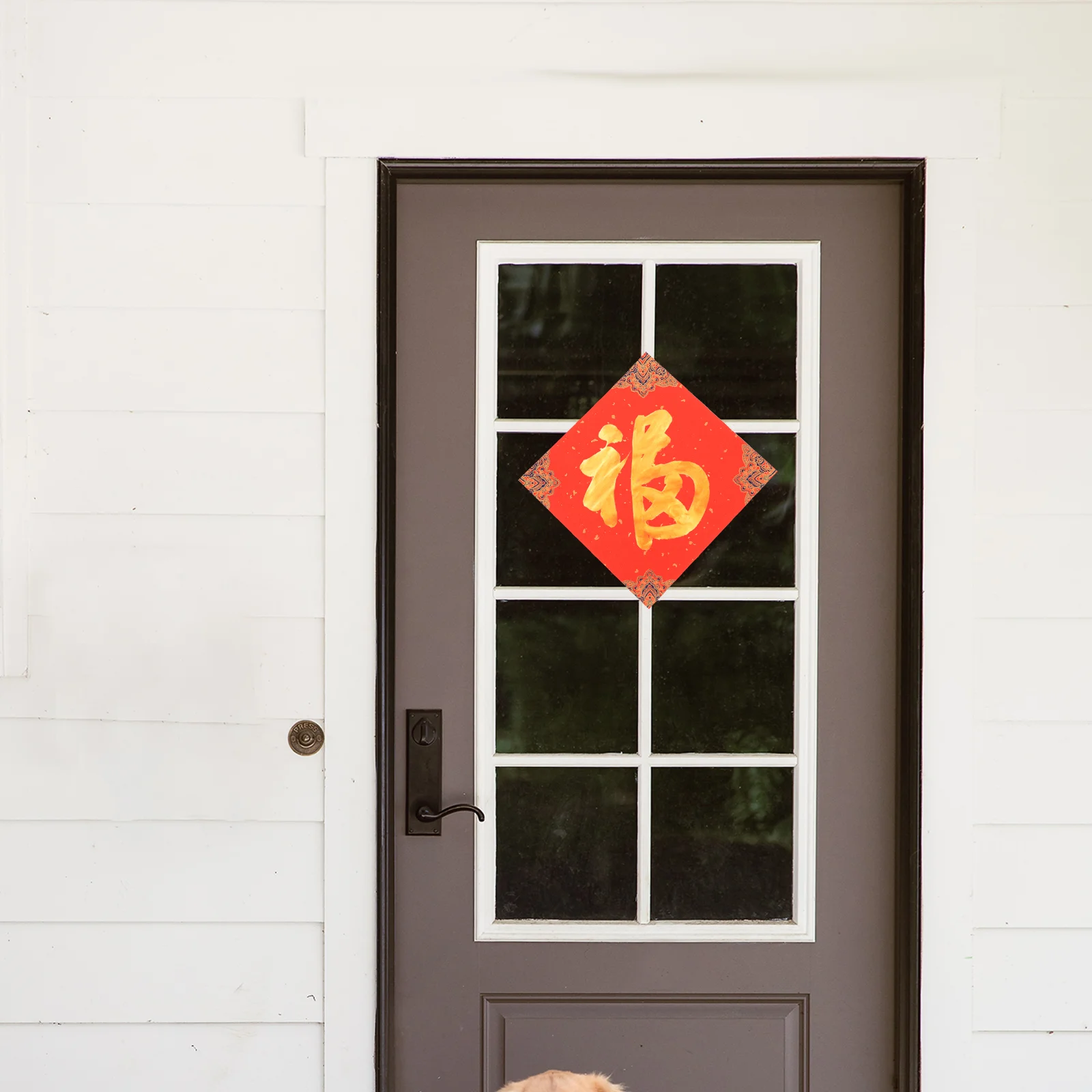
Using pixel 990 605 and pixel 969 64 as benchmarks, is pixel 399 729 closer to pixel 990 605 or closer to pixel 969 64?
pixel 990 605

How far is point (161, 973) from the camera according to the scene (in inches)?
54.3

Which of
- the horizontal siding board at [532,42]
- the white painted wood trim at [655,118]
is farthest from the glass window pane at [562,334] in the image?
the horizontal siding board at [532,42]

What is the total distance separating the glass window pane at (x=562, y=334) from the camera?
1.40 m

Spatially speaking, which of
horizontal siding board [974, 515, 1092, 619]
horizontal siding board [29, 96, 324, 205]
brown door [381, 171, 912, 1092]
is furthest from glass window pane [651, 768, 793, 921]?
horizontal siding board [29, 96, 324, 205]

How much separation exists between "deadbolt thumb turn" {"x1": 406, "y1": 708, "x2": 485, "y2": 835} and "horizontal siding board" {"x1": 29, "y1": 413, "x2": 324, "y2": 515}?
43cm

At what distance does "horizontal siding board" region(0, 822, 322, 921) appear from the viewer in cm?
137

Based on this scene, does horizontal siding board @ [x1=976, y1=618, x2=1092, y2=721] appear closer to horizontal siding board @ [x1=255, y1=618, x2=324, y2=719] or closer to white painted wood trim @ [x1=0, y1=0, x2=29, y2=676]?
horizontal siding board @ [x1=255, y1=618, x2=324, y2=719]

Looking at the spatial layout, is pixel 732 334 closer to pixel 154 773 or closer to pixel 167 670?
pixel 167 670

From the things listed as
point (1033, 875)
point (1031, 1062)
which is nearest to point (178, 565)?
point (1033, 875)

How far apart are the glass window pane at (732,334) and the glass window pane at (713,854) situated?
0.69m

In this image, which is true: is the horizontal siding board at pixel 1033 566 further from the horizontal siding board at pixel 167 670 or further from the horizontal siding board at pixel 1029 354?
the horizontal siding board at pixel 167 670

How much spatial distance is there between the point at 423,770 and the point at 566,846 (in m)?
0.29

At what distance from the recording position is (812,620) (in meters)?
1.41

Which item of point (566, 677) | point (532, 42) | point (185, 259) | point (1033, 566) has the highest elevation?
point (532, 42)
